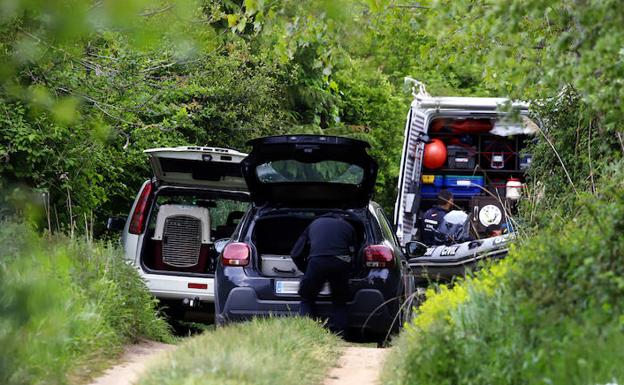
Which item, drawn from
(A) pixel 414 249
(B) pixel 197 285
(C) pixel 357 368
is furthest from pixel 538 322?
(B) pixel 197 285

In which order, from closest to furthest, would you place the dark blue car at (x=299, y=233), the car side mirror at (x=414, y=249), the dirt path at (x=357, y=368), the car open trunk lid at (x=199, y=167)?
the dirt path at (x=357, y=368) < the dark blue car at (x=299, y=233) < the car side mirror at (x=414, y=249) < the car open trunk lid at (x=199, y=167)

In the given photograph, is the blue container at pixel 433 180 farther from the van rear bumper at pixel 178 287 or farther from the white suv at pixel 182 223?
the van rear bumper at pixel 178 287

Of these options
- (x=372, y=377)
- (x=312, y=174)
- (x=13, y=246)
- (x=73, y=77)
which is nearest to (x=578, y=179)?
(x=312, y=174)

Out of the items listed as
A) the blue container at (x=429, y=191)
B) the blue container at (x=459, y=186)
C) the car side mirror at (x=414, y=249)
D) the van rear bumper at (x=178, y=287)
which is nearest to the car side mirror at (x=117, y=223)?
the van rear bumper at (x=178, y=287)

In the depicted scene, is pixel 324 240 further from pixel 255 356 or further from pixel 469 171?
pixel 469 171

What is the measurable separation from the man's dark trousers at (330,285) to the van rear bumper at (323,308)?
0.07 metres

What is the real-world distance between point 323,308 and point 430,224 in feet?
17.8

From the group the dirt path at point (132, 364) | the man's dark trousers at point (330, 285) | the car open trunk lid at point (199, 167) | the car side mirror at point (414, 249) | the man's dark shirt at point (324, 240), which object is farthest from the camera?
the car open trunk lid at point (199, 167)

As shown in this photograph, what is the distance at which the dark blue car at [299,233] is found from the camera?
1115cm

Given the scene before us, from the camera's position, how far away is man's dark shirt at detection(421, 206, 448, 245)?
1617 cm

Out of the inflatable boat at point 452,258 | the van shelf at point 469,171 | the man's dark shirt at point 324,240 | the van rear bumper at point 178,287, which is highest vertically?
the van shelf at point 469,171

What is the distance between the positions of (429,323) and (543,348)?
5.31 ft

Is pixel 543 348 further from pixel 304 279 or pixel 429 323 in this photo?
pixel 304 279

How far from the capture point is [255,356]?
25.7 feet
